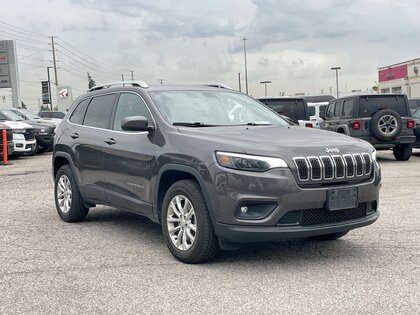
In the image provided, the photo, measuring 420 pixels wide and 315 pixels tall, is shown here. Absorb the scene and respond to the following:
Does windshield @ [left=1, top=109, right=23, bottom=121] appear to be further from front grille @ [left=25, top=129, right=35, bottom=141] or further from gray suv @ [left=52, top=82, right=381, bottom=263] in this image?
gray suv @ [left=52, top=82, right=381, bottom=263]

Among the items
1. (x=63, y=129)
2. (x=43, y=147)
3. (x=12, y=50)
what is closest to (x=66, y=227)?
(x=63, y=129)

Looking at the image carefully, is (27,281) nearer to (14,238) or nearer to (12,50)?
(14,238)

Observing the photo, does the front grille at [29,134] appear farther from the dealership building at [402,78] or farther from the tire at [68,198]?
the dealership building at [402,78]

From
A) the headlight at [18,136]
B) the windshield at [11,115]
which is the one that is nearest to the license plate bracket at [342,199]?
the headlight at [18,136]

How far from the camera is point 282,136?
497 centimetres

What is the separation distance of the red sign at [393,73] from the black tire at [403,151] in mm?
45363

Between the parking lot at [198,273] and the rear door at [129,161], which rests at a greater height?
the rear door at [129,161]

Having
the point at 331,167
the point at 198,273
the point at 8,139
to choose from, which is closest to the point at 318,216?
the point at 331,167

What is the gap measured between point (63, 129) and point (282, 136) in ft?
11.8

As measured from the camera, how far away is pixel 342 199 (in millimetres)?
4668

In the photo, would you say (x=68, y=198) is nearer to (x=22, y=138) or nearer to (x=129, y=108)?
(x=129, y=108)

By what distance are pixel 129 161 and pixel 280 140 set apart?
176cm

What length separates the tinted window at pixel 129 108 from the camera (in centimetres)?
580

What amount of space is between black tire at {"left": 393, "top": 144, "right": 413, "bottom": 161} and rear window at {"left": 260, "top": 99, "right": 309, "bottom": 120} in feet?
8.82
